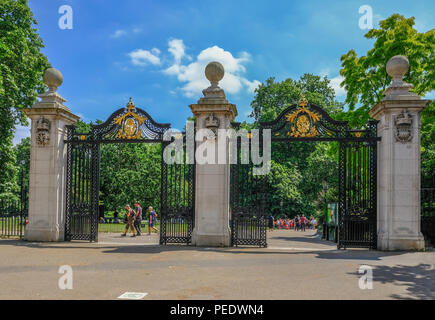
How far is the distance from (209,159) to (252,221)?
91.3 inches

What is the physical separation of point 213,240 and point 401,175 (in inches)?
229

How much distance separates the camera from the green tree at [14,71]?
18688mm

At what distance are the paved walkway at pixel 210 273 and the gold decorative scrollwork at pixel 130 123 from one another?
3.69 meters

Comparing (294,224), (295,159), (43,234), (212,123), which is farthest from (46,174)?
(295,159)

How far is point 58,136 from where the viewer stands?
1276 cm

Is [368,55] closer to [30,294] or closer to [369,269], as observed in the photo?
[369,269]

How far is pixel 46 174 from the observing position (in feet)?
41.4

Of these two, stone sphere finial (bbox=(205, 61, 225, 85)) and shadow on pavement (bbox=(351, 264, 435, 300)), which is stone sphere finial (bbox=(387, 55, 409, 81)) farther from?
shadow on pavement (bbox=(351, 264, 435, 300))

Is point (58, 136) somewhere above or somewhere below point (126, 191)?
above

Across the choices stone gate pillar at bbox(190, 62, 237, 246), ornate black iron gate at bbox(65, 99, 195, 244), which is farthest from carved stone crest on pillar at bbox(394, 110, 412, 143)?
ornate black iron gate at bbox(65, 99, 195, 244)

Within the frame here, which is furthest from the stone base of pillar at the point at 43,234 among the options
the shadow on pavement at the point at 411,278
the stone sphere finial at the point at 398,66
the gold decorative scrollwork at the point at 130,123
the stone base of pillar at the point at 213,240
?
the stone sphere finial at the point at 398,66

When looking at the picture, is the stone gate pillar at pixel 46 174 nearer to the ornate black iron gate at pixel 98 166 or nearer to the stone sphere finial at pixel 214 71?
the ornate black iron gate at pixel 98 166
